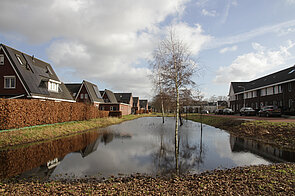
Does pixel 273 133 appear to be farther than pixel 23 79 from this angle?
No

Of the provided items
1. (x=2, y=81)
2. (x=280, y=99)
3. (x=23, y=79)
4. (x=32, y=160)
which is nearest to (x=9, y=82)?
(x=2, y=81)

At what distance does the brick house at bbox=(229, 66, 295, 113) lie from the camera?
29.3 meters

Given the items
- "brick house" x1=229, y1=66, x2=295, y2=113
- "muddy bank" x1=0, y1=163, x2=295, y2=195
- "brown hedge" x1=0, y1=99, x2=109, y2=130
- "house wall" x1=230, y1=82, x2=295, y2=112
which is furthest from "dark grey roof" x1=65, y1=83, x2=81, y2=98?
"brick house" x1=229, y1=66, x2=295, y2=113

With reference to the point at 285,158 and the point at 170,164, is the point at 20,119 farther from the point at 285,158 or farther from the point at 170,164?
the point at 285,158

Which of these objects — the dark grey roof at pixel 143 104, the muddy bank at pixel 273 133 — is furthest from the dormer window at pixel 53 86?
the dark grey roof at pixel 143 104

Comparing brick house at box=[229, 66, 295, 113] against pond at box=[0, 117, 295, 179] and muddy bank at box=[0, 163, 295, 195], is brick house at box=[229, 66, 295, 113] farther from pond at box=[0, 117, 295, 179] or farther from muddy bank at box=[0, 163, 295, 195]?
muddy bank at box=[0, 163, 295, 195]

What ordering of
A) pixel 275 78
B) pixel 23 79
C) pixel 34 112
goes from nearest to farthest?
pixel 34 112, pixel 23 79, pixel 275 78

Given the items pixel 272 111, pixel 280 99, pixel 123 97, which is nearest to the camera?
pixel 272 111

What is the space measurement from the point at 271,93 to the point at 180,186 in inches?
1507

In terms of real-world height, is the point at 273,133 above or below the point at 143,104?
below

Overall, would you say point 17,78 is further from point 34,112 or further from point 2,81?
point 34,112

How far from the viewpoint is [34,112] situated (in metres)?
15.0

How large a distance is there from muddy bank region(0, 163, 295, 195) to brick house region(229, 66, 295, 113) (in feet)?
81.4

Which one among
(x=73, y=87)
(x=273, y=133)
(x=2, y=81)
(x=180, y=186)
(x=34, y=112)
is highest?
(x=73, y=87)
